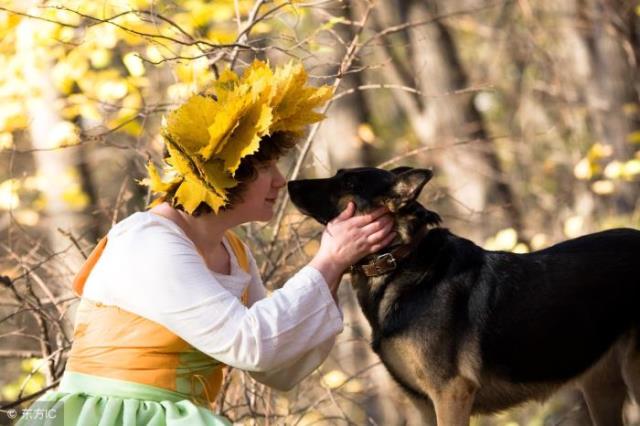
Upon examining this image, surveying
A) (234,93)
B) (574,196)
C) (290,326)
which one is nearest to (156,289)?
(290,326)

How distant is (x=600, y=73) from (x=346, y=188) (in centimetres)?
605

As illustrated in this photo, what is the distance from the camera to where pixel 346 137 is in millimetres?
9281

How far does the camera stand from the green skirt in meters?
3.34

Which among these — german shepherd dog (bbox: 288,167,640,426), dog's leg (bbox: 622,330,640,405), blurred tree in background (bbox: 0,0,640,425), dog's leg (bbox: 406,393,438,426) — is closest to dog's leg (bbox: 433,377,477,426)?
german shepherd dog (bbox: 288,167,640,426)

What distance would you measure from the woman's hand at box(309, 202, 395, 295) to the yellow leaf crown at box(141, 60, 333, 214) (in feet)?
1.32

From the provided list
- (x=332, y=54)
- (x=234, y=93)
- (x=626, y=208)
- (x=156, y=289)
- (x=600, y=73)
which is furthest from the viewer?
(x=600, y=73)

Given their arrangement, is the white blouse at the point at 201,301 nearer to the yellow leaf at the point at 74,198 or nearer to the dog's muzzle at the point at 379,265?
the dog's muzzle at the point at 379,265

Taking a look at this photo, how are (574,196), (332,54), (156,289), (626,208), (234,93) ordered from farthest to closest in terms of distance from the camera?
(574,196), (626,208), (332,54), (234,93), (156,289)

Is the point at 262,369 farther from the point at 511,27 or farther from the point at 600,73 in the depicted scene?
the point at 511,27

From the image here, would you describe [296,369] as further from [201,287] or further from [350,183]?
Answer: [350,183]

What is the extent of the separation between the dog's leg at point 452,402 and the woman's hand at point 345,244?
0.94 meters

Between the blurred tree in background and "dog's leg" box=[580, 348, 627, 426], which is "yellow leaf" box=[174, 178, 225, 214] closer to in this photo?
the blurred tree in background

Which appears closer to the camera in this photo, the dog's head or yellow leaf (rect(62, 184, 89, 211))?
the dog's head

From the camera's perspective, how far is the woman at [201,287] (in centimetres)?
332
